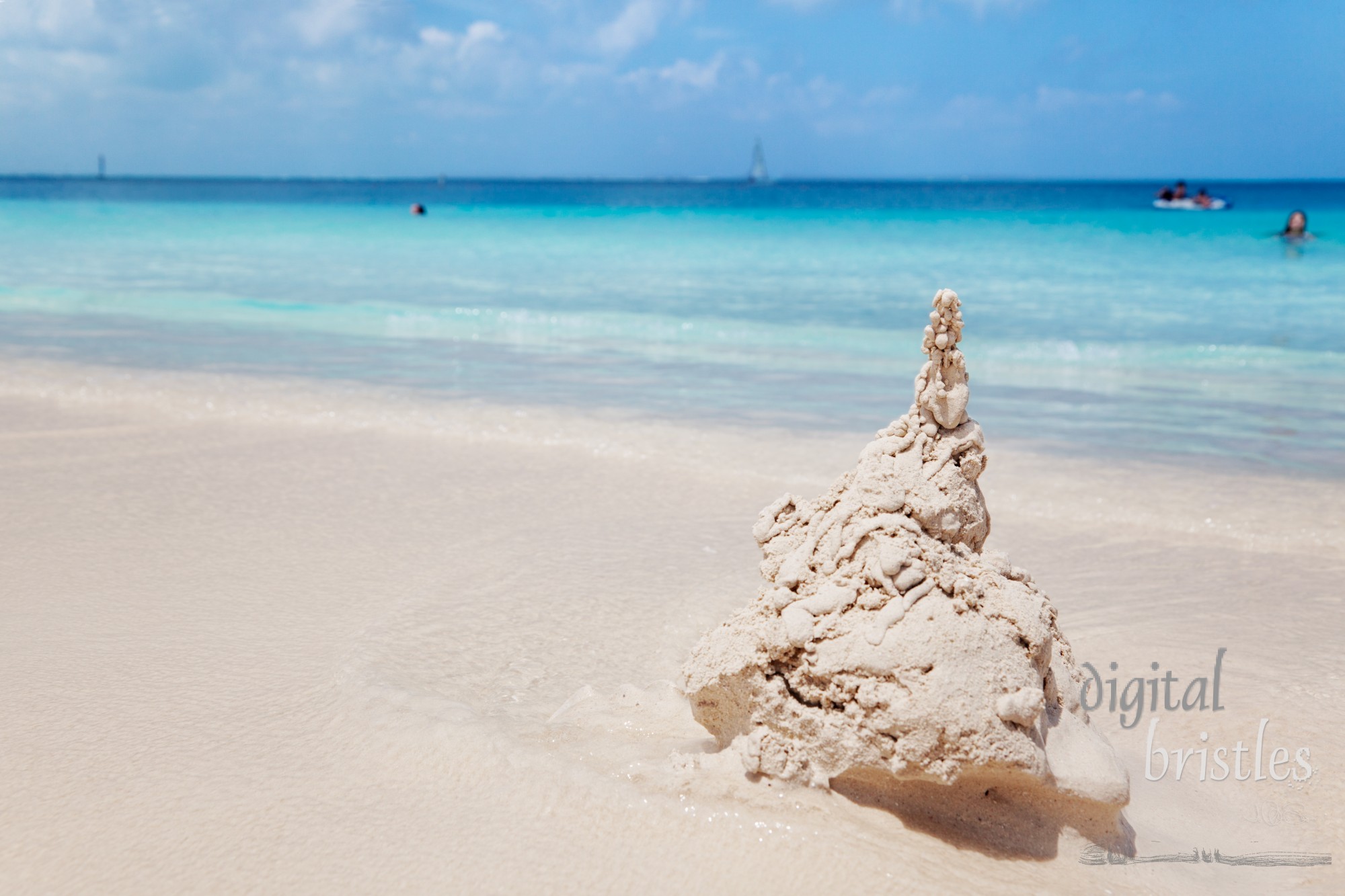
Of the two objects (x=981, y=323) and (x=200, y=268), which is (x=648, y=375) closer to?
(x=981, y=323)

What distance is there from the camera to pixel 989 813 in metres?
2.39

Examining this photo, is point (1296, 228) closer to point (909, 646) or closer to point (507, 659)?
point (507, 659)

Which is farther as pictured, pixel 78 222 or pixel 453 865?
pixel 78 222

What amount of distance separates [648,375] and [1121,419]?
440 cm

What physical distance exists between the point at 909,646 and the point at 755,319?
13151mm

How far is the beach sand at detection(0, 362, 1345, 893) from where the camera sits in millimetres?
2352

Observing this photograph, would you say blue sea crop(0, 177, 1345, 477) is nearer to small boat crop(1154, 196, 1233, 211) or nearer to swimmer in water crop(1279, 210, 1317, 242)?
swimmer in water crop(1279, 210, 1317, 242)

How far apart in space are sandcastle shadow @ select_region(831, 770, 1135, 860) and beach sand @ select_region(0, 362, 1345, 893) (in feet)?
0.04

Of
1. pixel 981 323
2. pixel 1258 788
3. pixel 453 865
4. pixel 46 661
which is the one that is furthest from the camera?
pixel 981 323

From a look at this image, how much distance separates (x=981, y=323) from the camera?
1485 centimetres

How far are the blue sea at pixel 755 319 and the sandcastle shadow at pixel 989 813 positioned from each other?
5189 millimetres

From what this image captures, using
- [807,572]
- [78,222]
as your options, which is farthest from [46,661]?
[78,222]
